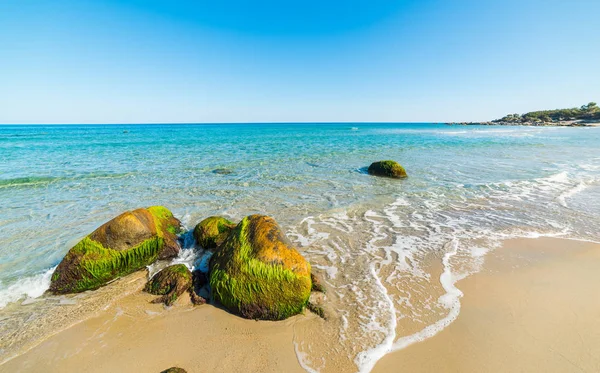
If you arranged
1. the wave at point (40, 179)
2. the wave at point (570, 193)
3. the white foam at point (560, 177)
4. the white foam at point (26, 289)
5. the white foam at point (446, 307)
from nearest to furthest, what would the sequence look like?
the white foam at point (446, 307) < the white foam at point (26, 289) < the wave at point (570, 193) < the wave at point (40, 179) < the white foam at point (560, 177)

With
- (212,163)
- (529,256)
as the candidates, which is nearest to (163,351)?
(529,256)

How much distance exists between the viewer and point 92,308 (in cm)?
429

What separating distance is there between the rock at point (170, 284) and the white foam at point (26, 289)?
194 cm

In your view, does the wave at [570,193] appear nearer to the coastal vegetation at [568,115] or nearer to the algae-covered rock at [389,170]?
the algae-covered rock at [389,170]

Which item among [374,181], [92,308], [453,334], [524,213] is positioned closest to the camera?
[453,334]

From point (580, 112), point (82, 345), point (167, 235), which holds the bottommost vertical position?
point (82, 345)

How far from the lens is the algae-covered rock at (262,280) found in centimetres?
399

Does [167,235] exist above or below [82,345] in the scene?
above

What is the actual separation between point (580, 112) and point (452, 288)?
11848 cm

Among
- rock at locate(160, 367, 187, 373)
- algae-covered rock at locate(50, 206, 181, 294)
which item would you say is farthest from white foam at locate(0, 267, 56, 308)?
rock at locate(160, 367, 187, 373)

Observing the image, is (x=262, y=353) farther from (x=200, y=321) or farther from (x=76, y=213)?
(x=76, y=213)

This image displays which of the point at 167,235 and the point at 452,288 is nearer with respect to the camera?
the point at 452,288

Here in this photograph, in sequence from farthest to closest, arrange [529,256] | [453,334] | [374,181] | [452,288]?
[374,181], [529,256], [452,288], [453,334]

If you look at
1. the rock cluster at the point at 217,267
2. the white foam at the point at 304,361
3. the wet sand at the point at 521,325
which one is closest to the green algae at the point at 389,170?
the wet sand at the point at 521,325
